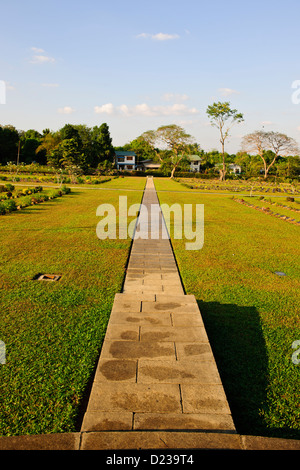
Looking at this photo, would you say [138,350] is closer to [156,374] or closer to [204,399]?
[156,374]

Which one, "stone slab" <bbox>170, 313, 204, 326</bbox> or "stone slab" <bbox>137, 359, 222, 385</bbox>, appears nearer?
"stone slab" <bbox>137, 359, 222, 385</bbox>

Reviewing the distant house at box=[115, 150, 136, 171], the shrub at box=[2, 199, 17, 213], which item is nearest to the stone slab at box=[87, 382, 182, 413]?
the shrub at box=[2, 199, 17, 213]

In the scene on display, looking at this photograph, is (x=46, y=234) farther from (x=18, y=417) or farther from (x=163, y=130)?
(x=163, y=130)

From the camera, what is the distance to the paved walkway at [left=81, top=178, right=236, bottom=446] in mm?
2266

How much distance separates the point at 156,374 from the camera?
2764 millimetres

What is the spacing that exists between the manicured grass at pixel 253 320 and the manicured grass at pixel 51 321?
1.57 meters

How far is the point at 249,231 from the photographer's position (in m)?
11.3

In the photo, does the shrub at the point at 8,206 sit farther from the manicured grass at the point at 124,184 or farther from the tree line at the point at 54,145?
the tree line at the point at 54,145

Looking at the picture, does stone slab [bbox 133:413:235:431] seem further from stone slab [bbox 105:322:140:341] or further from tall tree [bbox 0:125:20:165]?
tall tree [bbox 0:125:20:165]

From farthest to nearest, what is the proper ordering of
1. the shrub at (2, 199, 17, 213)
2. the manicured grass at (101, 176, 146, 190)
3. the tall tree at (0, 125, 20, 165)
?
the tall tree at (0, 125, 20, 165), the manicured grass at (101, 176, 146, 190), the shrub at (2, 199, 17, 213)

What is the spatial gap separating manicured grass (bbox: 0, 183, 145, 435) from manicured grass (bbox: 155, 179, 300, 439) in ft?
5.15


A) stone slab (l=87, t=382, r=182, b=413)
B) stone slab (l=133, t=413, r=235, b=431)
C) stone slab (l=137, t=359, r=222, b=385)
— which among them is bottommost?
stone slab (l=133, t=413, r=235, b=431)

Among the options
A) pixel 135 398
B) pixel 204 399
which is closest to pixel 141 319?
pixel 135 398

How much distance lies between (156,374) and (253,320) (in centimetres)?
230
